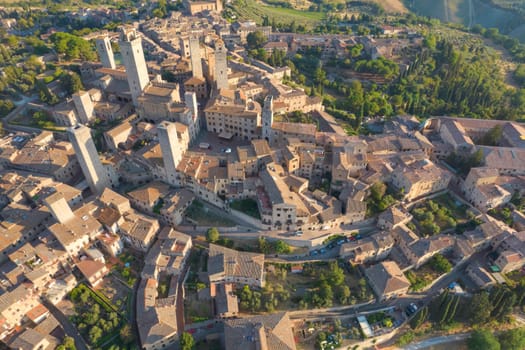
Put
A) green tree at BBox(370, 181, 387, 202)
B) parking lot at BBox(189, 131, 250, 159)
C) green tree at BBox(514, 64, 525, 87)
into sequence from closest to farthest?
1. green tree at BBox(370, 181, 387, 202)
2. parking lot at BBox(189, 131, 250, 159)
3. green tree at BBox(514, 64, 525, 87)

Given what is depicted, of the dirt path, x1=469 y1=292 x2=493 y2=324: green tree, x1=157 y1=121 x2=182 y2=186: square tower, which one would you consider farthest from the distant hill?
x1=157 y1=121 x2=182 y2=186: square tower

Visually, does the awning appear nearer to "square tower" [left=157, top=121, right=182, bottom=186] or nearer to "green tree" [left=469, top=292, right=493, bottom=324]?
"square tower" [left=157, top=121, right=182, bottom=186]

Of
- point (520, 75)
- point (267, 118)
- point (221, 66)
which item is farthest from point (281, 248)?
point (520, 75)

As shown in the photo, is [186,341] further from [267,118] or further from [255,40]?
[255,40]

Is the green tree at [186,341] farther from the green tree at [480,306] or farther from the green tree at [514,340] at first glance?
the green tree at [514,340]

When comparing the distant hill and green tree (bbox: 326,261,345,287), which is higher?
the distant hill

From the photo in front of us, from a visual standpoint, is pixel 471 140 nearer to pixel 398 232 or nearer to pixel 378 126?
pixel 378 126

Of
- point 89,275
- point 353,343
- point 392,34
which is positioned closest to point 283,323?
point 353,343

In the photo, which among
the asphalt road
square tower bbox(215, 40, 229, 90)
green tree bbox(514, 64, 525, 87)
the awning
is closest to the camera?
the asphalt road
